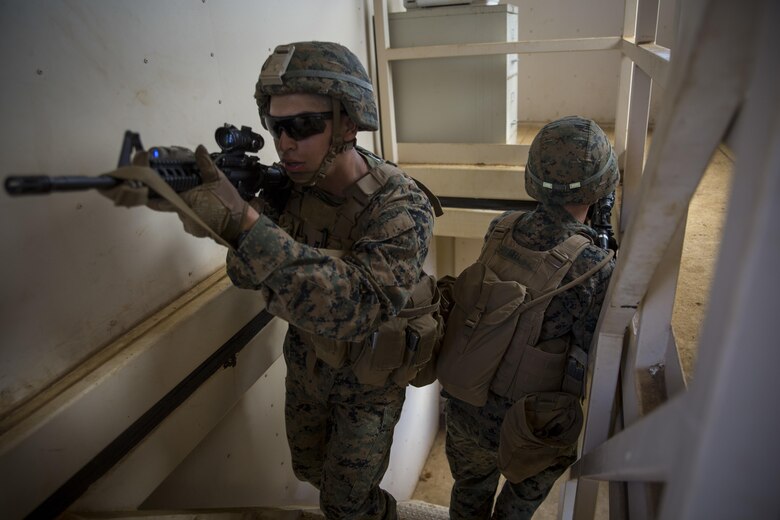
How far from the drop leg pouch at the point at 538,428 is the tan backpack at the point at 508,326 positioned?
5 centimetres

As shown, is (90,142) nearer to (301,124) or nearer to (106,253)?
(106,253)

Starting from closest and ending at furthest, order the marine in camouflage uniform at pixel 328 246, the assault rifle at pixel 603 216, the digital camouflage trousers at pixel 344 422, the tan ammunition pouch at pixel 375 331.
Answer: the marine in camouflage uniform at pixel 328 246 < the tan ammunition pouch at pixel 375 331 < the digital camouflage trousers at pixel 344 422 < the assault rifle at pixel 603 216

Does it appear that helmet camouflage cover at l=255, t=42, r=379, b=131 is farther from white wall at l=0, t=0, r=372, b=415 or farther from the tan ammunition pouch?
white wall at l=0, t=0, r=372, b=415

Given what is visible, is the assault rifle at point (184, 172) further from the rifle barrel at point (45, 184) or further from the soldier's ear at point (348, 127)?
the soldier's ear at point (348, 127)

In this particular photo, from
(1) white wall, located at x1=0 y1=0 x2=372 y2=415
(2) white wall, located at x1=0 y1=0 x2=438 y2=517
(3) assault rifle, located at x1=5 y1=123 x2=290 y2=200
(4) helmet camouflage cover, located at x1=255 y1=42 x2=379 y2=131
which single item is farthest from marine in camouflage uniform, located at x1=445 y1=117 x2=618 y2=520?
(1) white wall, located at x1=0 y1=0 x2=372 y2=415

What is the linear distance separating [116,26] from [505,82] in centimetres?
246

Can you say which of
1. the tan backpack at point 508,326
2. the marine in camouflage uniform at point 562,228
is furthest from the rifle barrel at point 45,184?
the marine in camouflage uniform at point 562,228

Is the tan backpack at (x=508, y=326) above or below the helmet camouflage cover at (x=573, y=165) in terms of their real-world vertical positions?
below

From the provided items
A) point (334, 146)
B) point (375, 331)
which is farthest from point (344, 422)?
point (334, 146)

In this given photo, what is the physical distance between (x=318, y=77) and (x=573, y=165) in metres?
0.81

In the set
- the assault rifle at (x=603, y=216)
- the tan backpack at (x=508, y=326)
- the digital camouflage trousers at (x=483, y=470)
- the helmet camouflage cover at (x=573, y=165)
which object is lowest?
the digital camouflage trousers at (x=483, y=470)

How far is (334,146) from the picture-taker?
→ 142 cm

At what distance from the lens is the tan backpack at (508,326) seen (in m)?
1.54

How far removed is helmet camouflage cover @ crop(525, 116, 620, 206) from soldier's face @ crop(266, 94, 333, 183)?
70 cm
